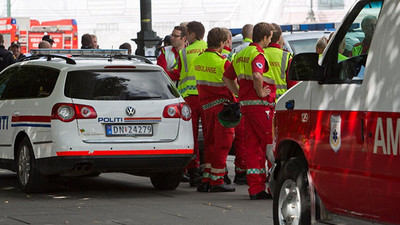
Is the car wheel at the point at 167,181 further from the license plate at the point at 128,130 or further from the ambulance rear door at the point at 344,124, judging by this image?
the ambulance rear door at the point at 344,124

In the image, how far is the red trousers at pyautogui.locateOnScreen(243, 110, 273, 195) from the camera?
10.8 metres

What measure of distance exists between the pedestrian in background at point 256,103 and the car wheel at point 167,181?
1.40m

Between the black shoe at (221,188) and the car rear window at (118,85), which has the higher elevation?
the car rear window at (118,85)

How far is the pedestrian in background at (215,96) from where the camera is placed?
1160 centimetres

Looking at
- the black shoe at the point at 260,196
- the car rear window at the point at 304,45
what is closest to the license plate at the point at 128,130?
the black shoe at the point at 260,196

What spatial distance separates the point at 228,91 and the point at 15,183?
10.6ft

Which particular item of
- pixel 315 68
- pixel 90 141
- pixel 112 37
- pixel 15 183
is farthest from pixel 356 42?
pixel 112 37

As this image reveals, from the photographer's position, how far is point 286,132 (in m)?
7.75

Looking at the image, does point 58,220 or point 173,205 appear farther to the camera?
point 173,205

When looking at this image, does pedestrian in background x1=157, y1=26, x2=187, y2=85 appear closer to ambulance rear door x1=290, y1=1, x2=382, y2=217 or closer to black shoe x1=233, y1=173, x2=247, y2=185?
black shoe x1=233, y1=173, x2=247, y2=185

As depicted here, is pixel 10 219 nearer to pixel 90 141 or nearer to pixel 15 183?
pixel 90 141

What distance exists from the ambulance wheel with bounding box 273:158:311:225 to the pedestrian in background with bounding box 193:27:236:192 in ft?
12.4

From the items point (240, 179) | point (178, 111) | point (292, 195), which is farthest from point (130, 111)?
point (292, 195)

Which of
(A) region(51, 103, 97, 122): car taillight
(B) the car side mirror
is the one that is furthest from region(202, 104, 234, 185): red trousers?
(B) the car side mirror
